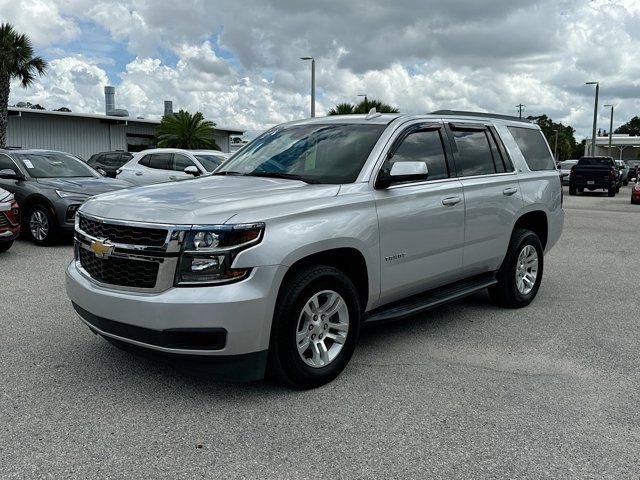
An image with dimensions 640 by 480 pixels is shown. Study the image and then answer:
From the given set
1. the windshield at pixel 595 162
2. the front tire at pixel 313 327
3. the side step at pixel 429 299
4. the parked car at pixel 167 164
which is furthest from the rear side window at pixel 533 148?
the windshield at pixel 595 162

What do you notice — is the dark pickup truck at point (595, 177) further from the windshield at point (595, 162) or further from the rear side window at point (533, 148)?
the rear side window at point (533, 148)

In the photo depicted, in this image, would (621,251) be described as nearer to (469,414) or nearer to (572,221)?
(572,221)

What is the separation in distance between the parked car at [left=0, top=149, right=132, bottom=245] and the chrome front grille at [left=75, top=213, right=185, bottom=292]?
5.84 m

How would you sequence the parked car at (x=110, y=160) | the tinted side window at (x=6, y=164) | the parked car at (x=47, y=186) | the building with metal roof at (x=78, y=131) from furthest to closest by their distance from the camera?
the building with metal roof at (x=78, y=131)
the parked car at (x=110, y=160)
the tinted side window at (x=6, y=164)
the parked car at (x=47, y=186)

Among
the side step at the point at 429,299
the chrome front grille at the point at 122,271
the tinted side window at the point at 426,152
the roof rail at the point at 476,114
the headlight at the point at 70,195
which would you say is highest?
the roof rail at the point at 476,114

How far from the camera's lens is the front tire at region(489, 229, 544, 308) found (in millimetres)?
5805

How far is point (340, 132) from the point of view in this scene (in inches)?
193

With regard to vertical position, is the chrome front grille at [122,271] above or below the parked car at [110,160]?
below

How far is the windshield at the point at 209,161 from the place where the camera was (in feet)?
44.8

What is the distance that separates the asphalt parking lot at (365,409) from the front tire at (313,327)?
151mm

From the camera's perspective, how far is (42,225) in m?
9.62

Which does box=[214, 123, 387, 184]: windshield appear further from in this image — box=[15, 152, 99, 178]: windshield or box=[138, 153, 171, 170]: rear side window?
box=[138, 153, 171, 170]: rear side window

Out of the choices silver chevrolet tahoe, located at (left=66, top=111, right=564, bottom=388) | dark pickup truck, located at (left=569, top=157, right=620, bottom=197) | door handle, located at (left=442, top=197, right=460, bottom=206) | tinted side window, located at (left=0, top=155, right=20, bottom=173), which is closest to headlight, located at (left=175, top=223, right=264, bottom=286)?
silver chevrolet tahoe, located at (left=66, top=111, right=564, bottom=388)

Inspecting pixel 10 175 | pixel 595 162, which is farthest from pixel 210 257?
pixel 595 162
